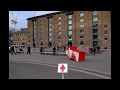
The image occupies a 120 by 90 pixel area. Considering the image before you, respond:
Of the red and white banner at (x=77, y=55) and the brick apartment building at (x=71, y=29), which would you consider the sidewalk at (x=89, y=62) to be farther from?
the brick apartment building at (x=71, y=29)

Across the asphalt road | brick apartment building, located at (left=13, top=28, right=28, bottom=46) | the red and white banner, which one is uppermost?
brick apartment building, located at (left=13, top=28, right=28, bottom=46)

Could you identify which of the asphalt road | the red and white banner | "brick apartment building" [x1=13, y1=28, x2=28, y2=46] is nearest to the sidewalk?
the red and white banner

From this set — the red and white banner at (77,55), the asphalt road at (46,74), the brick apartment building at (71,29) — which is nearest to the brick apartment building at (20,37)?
the brick apartment building at (71,29)

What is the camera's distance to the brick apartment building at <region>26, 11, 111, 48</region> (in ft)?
153

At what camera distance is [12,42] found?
8844 centimetres

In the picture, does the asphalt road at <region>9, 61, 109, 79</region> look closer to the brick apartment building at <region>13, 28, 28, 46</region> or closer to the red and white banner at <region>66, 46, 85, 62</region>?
the red and white banner at <region>66, 46, 85, 62</region>

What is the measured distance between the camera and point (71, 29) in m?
53.3

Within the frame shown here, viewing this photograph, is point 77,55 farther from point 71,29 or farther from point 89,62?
point 71,29

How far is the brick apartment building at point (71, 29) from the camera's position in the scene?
153ft

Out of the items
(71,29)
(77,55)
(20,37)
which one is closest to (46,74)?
(77,55)

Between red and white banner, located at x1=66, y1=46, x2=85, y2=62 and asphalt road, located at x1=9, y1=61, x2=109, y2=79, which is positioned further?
red and white banner, located at x1=66, y1=46, x2=85, y2=62

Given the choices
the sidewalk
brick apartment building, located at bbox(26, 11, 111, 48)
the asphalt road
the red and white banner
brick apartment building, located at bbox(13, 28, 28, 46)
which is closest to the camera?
the asphalt road

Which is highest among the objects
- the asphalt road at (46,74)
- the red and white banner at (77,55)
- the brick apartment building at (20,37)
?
the brick apartment building at (20,37)
